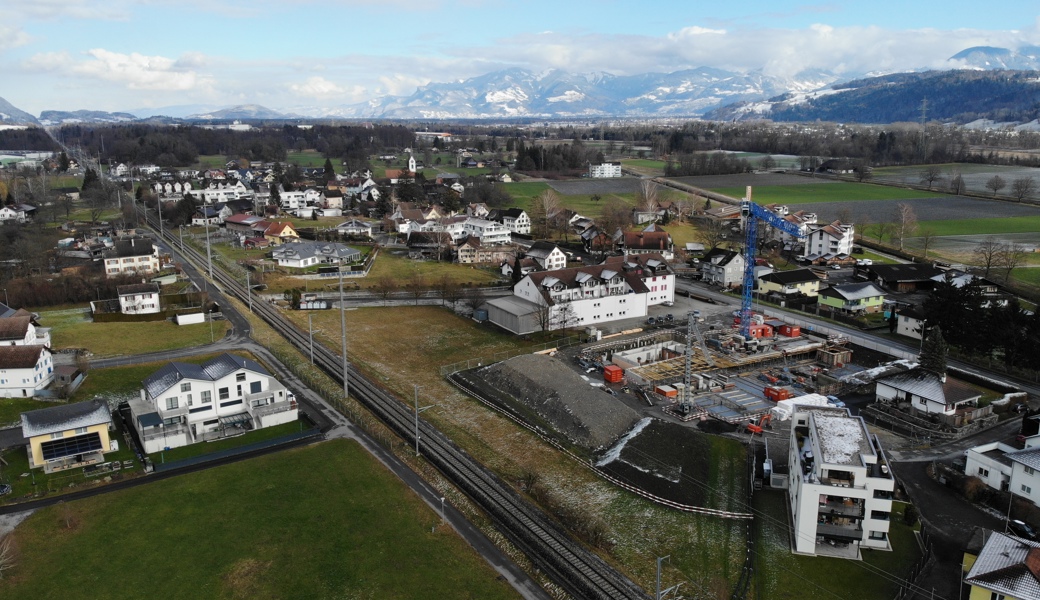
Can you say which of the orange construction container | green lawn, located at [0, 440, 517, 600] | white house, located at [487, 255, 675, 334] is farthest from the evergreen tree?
green lawn, located at [0, 440, 517, 600]

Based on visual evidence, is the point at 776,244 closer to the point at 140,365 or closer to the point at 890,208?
the point at 890,208

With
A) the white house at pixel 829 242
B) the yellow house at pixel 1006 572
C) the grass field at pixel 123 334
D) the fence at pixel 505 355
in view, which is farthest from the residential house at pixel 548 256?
the yellow house at pixel 1006 572

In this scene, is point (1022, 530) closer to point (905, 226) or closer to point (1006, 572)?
point (1006, 572)

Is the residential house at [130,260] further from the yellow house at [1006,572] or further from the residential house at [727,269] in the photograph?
the yellow house at [1006,572]

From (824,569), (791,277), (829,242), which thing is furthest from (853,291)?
(824,569)

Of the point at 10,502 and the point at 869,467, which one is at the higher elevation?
the point at 869,467

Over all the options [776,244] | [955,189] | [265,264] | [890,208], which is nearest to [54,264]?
[265,264]

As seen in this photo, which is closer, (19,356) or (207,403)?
(207,403)
